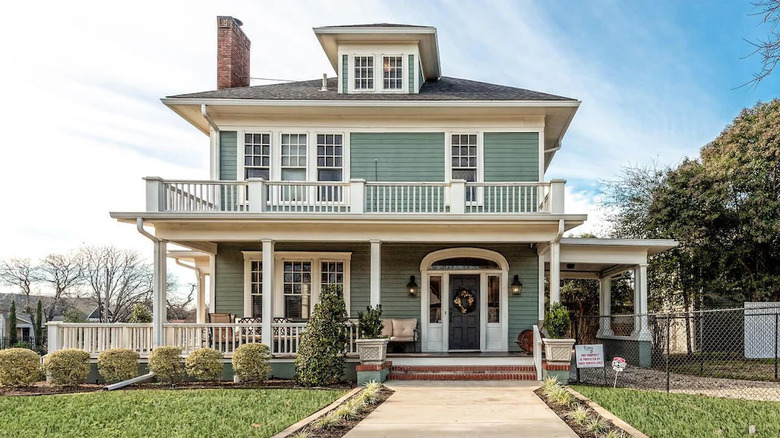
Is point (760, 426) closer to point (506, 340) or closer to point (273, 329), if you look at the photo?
point (506, 340)

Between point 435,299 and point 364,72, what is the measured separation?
6.18 meters

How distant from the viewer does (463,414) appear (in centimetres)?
867

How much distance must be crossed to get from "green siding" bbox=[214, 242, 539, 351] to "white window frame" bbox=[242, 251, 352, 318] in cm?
12

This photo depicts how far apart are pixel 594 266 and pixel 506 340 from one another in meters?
5.03

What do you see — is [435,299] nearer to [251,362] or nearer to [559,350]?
[559,350]

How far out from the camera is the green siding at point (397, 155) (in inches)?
596

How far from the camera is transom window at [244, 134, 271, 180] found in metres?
15.2

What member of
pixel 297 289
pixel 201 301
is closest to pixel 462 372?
pixel 297 289

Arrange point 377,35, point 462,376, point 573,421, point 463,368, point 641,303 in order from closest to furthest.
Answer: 1. point 573,421
2. point 462,376
3. point 463,368
4. point 377,35
5. point 641,303

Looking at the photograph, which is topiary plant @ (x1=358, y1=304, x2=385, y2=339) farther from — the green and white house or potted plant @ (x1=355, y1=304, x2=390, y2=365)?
the green and white house

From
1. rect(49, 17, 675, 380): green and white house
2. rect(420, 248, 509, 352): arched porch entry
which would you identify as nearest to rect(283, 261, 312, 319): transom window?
rect(49, 17, 675, 380): green and white house

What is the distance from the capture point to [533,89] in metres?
16.7

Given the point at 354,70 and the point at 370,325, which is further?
the point at 354,70

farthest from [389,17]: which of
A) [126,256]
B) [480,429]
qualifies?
[126,256]
